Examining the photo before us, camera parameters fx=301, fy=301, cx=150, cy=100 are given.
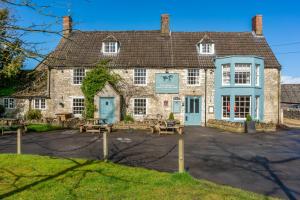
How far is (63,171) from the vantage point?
10.1 metres

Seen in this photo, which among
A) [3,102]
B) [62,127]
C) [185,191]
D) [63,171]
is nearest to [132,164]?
[63,171]

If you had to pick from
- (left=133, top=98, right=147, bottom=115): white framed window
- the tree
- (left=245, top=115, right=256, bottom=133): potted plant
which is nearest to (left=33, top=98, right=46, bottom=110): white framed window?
(left=133, top=98, right=147, bottom=115): white framed window

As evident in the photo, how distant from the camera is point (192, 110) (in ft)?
96.7

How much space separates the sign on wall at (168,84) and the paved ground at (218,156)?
10.4 metres

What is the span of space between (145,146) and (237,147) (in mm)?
5131

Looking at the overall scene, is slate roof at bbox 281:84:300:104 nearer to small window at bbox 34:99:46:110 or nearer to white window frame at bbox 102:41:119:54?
white window frame at bbox 102:41:119:54

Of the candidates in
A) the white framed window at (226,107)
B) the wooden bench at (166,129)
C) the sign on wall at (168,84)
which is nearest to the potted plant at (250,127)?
the white framed window at (226,107)

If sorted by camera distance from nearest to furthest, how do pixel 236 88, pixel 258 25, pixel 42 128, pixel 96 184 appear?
pixel 96 184 < pixel 42 128 < pixel 236 88 < pixel 258 25

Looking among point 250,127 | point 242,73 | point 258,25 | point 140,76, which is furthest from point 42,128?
point 258,25

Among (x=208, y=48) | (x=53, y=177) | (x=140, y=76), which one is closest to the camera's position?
(x=53, y=177)

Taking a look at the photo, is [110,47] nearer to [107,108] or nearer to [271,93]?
[107,108]

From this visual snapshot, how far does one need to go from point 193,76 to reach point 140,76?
17.2ft

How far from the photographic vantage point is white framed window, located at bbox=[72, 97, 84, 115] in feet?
98.5

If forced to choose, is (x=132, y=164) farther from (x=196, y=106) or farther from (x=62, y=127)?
(x=196, y=106)
